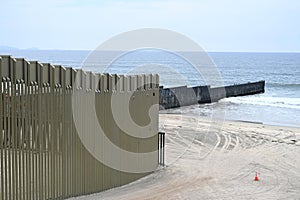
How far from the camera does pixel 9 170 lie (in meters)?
8.05

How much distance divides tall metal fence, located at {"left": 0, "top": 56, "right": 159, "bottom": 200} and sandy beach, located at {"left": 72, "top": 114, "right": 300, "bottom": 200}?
0.65 m

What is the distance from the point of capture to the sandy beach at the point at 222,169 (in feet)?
34.2

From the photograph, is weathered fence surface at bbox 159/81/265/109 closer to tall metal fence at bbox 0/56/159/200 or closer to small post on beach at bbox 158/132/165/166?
small post on beach at bbox 158/132/165/166

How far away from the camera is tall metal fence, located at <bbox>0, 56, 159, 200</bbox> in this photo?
814 cm

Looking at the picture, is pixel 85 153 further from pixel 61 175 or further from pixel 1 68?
pixel 1 68

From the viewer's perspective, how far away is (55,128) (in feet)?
29.3

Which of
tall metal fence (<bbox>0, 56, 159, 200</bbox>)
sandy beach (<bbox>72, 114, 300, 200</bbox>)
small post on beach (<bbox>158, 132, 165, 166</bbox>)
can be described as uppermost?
tall metal fence (<bbox>0, 56, 159, 200</bbox>)

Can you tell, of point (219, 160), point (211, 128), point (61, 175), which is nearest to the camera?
point (61, 175)

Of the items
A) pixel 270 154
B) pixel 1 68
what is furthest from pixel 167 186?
pixel 270 154

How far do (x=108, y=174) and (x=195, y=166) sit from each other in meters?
3.46

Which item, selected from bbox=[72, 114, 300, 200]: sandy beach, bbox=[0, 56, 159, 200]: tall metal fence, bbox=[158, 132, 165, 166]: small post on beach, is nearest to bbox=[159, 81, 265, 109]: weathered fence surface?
bbox=[72, 114, 300, 200]: sandy beach

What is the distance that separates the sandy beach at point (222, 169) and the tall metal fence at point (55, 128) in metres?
0.65

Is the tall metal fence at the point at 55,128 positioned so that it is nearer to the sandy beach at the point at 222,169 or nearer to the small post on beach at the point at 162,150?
the sandy beach at the point at 222,169

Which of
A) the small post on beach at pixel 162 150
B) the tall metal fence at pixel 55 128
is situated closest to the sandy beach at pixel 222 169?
the small post on beach at pixel 162 150
